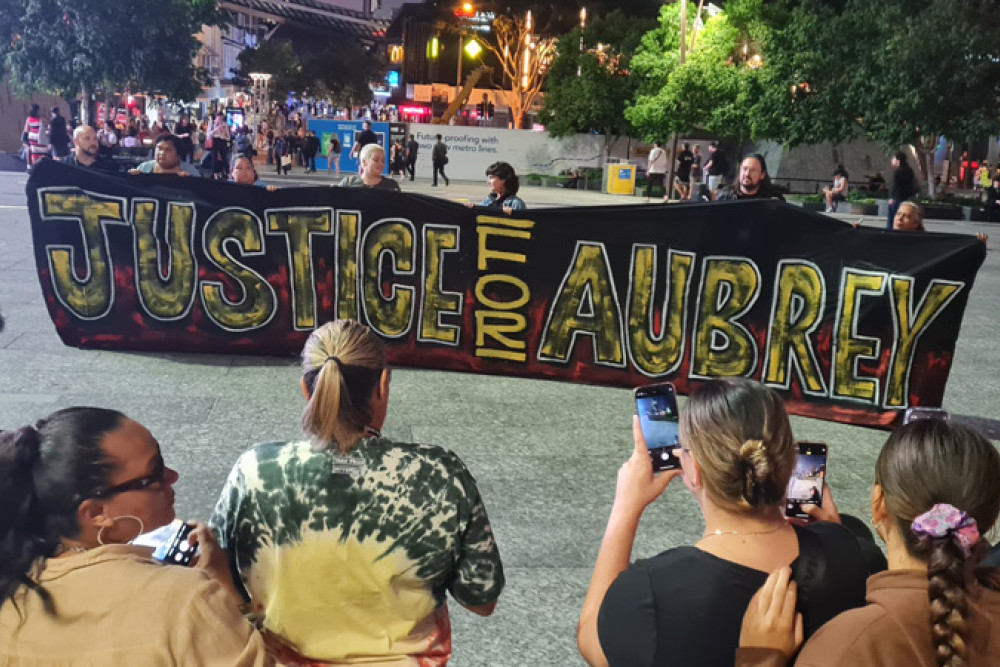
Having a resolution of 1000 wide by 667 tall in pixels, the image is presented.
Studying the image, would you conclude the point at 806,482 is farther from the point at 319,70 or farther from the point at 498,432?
the point at 319,70

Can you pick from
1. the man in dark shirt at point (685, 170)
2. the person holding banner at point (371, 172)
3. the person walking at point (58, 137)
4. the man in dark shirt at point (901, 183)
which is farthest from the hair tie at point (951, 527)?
the man in dark shirt at point (685, 170)

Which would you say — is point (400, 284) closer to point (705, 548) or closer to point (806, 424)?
point (806, 424)

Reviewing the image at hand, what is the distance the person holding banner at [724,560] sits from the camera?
80.8 inches

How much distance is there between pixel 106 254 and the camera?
8.75m

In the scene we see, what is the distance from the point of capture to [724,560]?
81.9 inches

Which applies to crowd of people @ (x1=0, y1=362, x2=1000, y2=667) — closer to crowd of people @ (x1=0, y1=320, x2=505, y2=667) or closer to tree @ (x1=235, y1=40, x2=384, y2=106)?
crowd of people @ (x1=0, y1=320, x2=505, y2=667)

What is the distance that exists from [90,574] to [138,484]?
0.93 feet

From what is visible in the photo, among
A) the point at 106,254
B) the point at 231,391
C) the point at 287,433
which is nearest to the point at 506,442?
the point at 287,433

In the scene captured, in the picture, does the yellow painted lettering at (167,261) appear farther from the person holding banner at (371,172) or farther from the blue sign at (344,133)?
the blue sign at (344,133)

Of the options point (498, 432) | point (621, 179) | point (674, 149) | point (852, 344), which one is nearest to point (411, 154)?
point (621, 179)

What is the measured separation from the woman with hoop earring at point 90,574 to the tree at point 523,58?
50966 millimetres

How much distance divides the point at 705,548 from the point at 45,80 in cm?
3369

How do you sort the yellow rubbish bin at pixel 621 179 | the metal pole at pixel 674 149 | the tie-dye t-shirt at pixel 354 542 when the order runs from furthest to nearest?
1. the yellow rubbish bin at pixel 621 179
2. the metal pole at pixel 674 149
3. the tie-dye t-shirt at pixel 354 542

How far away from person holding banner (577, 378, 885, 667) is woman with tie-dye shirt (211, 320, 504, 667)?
0.43 meters
